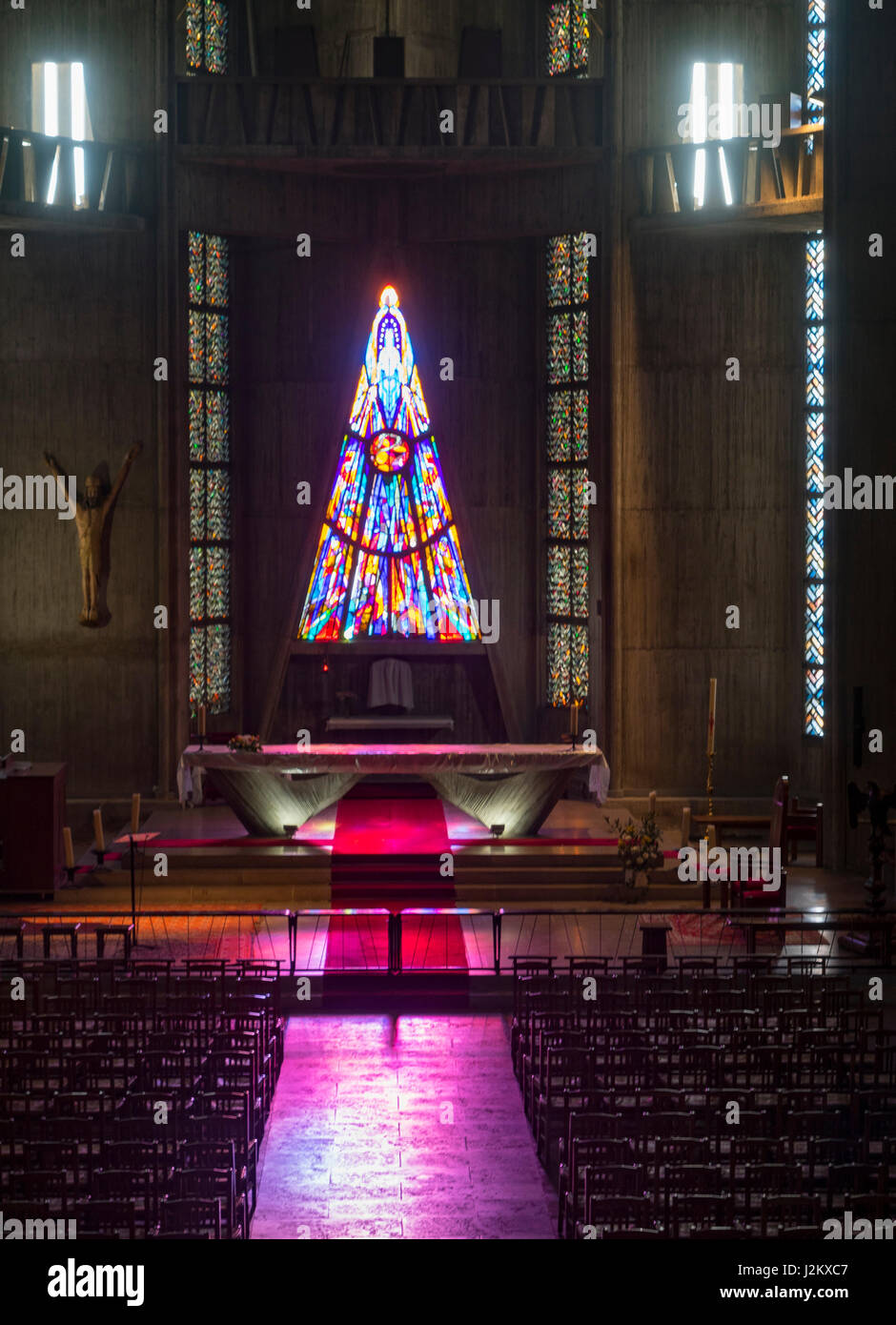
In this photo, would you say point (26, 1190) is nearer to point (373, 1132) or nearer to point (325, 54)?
point (373, 1132)

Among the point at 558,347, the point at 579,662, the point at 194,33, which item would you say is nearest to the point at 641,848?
the point at 579,662

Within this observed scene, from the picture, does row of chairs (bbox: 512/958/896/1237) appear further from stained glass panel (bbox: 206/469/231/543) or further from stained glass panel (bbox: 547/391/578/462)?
stained glass panel (bbox: 206/469/231/543)

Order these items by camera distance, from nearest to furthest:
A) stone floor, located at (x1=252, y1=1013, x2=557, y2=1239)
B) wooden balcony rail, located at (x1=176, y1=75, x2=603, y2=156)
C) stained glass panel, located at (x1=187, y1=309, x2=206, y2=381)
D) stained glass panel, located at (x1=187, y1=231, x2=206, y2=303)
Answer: stone floor, located at (x1=252, y1=1013, x2=557, y2=1239)
wooden balcony rail, located at (x1=176, y1=75, x2=603, y2=156)
stained glass panel, located at (x1=187, y1=231, x2=206, y2=303)
stained glass panel, located at (x1=187, y1=309, x2=206, y2=381)

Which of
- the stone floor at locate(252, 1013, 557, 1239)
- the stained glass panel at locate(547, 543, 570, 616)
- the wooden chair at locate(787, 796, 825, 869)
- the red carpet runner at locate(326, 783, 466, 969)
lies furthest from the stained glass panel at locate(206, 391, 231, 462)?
the stone floor at locate(252, 1013, 557, 1239)

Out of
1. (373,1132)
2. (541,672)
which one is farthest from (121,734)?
(373,1132)

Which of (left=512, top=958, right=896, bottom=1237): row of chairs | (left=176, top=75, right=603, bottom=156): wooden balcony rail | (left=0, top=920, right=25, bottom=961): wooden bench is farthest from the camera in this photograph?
(left=176, top=75, right=603, bottom=156): wooden balcony rail

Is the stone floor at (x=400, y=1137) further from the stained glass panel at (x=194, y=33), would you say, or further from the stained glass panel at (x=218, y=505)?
the stained glass panel at (x=194, y=33)

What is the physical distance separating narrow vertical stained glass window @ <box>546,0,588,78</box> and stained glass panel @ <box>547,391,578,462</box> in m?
4.34

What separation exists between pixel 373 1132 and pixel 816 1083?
3.08 m

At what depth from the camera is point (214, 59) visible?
2477 centimetres

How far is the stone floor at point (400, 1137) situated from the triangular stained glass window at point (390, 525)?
10.1m

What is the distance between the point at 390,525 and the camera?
25.1 m

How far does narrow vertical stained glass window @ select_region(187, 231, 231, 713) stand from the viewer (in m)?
24.0

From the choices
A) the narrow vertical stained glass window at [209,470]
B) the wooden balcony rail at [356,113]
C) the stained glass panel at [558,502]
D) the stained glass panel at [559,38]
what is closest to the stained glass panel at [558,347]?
the stained glass panel at [558,502]
